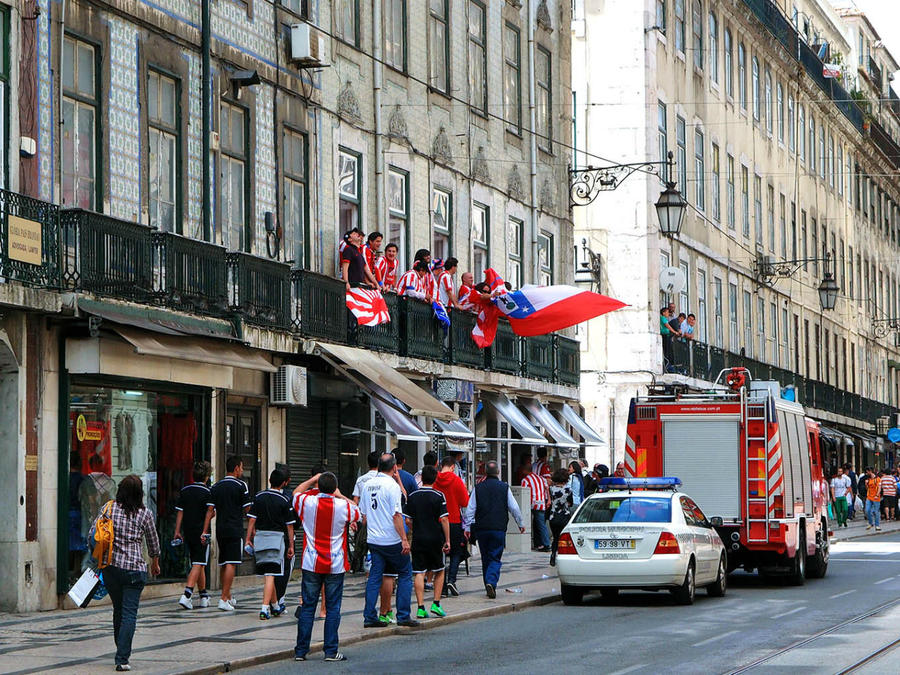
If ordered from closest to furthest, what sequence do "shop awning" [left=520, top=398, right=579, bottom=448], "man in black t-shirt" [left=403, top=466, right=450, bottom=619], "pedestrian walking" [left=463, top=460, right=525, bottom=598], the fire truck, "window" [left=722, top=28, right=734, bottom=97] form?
"man in black t-shirt" [left=403, top=466, right=450, bottom=619]
"pedestrian walking" [left=463, top=460, right=525, bottom=598]
the fire truck
"shop awning" [left=520, top=398, right=579, bottom=448]
"window" [left=722, top=28, right=734, bottom=97]

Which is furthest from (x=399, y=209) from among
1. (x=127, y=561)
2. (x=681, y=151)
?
(x=681, y=151)

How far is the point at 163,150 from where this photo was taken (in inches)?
859

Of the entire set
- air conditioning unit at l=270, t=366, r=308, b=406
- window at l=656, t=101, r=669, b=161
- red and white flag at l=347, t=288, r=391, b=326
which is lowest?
air conditioning unit at l=270, t=366, r=308, b=406

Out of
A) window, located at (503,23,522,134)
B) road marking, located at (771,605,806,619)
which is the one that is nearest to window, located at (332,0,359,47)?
window, located at (503,23,522,134)

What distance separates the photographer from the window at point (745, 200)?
50.4 meters

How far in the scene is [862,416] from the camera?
6719 centimetres

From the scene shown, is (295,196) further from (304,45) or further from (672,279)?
(672,279)

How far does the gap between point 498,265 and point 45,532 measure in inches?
623

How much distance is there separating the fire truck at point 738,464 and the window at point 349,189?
17.7ft

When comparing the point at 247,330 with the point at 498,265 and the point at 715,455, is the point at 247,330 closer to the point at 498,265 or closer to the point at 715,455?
the point at 715,455

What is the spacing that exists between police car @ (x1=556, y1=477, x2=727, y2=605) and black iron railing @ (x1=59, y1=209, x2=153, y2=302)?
590 centimetres

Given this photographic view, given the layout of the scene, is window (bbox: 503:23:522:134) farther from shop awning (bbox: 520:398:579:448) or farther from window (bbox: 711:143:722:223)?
window (bbox: 711:143:722:223)

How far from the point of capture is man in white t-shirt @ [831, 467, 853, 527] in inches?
1938

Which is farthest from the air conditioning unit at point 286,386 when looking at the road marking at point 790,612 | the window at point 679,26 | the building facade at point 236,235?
the window at point 679,26
